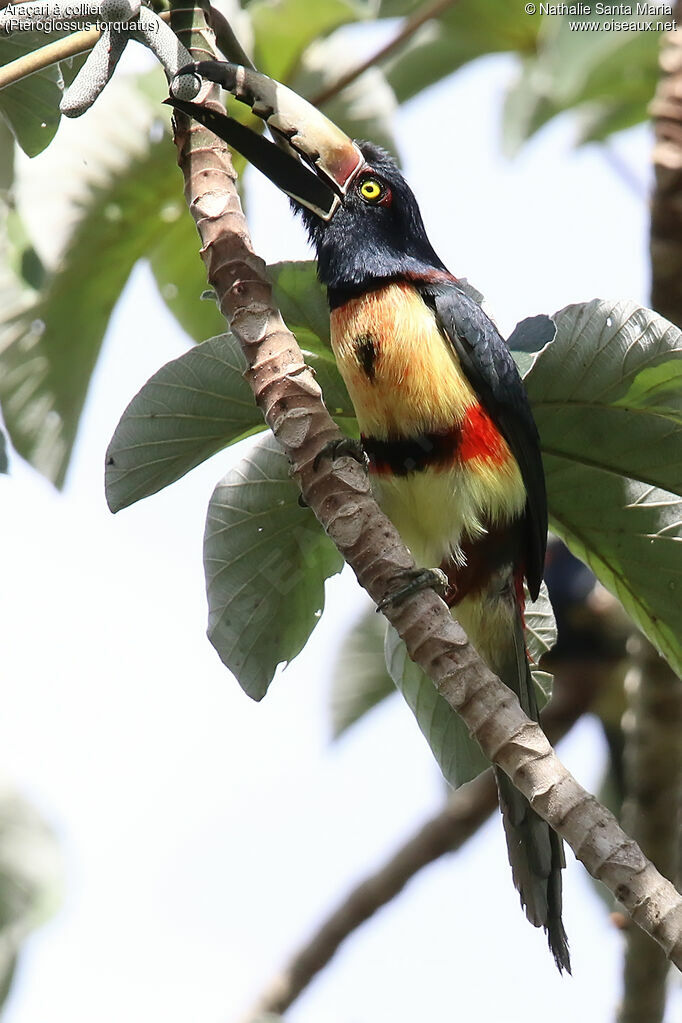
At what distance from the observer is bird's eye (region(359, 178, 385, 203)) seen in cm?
324

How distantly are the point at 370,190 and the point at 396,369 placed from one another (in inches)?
24.3

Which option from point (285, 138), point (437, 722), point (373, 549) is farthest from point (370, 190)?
point (437, 722)

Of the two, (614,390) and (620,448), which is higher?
(614,390)

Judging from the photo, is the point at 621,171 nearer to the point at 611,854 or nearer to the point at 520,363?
the point at 520,363

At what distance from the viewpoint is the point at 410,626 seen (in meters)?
2.34

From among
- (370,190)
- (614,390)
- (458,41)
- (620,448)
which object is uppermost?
(458,41)

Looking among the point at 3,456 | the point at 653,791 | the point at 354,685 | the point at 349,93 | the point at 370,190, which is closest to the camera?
the point at 3,456

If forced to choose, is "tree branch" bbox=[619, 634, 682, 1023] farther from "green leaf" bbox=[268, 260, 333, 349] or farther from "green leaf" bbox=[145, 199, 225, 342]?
"green leaf" bbox=[145, 199, 225, 342]

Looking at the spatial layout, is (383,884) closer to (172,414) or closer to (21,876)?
(21,876)

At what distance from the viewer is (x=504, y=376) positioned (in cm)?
284

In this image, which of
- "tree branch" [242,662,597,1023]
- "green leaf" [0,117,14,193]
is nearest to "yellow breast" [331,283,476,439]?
"green leaf" [0,117,14,193]

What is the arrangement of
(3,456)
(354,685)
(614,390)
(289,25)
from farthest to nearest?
(354,685) < (289,25) < (3,456) < (614,390)

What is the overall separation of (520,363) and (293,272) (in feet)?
1.93

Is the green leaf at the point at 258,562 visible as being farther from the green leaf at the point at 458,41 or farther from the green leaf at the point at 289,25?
the green leaf at the point at 458,41
